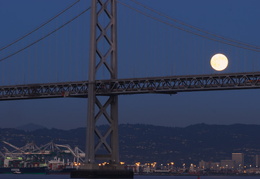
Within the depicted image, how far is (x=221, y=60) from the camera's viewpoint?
7606 cm

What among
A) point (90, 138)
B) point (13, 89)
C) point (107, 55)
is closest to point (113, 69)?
point (107, 55)

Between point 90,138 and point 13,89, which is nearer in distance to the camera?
point 90,138

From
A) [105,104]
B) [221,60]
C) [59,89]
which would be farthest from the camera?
[59,89]

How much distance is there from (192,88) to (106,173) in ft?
36.2

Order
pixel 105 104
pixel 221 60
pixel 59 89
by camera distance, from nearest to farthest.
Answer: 1. pixel 221 60
2. pixel 105 104
3. pixel 59 89

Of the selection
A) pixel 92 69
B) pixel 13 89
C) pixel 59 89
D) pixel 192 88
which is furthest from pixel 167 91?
pixel 13 89

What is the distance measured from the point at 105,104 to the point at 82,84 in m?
3.52

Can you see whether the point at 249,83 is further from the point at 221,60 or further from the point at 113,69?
the point at 113,69

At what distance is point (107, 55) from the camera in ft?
268

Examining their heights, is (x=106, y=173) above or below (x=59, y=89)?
below

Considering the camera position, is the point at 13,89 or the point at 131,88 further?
the point at 13,89

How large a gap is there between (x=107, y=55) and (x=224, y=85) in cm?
1192

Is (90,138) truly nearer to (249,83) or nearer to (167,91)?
(167,91)

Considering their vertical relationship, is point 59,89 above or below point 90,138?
above
